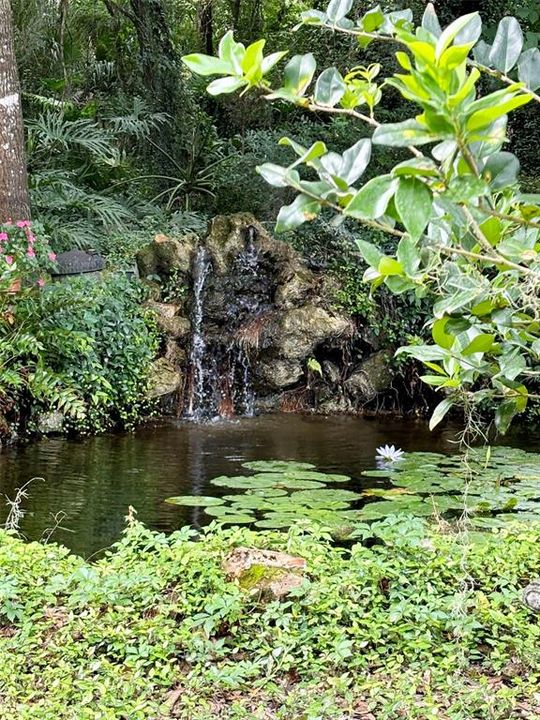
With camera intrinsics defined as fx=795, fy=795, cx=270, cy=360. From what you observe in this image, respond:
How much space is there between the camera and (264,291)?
9.11 m

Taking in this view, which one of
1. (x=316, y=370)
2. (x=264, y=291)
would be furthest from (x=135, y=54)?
(x=316, y=370)

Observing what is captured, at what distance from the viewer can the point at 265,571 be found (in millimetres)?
3043

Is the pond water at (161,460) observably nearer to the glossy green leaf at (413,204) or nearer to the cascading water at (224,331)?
the cascading water at (224,331)

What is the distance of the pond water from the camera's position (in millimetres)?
4816

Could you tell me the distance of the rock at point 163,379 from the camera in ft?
25.7

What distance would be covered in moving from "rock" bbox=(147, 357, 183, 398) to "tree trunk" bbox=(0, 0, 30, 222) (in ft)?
6.32

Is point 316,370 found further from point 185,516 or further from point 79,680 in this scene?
point 79,680

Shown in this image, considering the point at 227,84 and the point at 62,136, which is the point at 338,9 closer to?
the point at 227,84

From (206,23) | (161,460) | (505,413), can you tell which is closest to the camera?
(505,413)

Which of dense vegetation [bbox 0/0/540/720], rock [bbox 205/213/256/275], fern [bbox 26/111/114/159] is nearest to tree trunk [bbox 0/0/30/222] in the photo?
dense vegetation [bbox 0/0/540/720]

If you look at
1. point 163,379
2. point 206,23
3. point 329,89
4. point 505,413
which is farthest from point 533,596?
point 206,23

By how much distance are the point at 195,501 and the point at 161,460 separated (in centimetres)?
153

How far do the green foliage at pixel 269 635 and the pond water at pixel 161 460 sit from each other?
1.06 metres

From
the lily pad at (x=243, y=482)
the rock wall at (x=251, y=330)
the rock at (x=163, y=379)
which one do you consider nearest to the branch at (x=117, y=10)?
the rock wall at (x=251, y=330)
